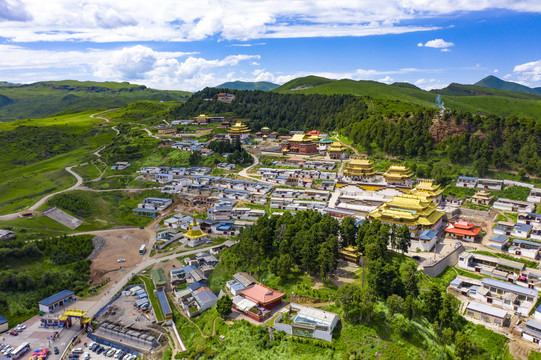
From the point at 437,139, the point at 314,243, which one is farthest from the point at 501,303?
the point at 437,139

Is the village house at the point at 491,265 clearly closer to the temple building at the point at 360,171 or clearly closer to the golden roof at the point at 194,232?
the temple building at the point at 360,171

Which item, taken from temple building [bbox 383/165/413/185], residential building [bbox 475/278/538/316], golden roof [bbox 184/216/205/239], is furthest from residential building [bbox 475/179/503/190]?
golden roof [bbox 184/216/205/239]

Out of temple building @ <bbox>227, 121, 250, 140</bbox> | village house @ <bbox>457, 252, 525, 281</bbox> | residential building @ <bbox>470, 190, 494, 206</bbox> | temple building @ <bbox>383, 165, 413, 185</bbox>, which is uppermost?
temple building @ <bbox>227, 121, 250, 140</bbox>

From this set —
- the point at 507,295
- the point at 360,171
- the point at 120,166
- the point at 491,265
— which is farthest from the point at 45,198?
the point at 507,295

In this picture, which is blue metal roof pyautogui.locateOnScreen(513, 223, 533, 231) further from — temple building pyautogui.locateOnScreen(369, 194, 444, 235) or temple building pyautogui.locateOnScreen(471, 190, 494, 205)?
temple building pyautogui.locateOnScreen(471, 190, 494, 205)

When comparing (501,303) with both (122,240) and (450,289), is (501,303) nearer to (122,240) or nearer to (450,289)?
(450,289)

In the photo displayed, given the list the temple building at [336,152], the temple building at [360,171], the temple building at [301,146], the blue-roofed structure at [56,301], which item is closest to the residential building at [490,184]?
the temple building at [360,171]
